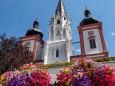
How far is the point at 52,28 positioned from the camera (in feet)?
178

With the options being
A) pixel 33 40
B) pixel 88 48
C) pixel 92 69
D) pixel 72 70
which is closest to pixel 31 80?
pixel 72 70

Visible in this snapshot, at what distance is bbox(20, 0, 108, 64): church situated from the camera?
42.0 m

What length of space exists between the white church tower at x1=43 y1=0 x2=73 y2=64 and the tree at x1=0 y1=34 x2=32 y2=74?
23.2m

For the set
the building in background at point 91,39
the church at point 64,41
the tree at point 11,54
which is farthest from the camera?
the church at point 64,41

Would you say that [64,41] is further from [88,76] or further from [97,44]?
[88,76]

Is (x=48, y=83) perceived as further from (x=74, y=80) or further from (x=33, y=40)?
(x=33, y=40)

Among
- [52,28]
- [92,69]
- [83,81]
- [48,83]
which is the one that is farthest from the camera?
[52,28]

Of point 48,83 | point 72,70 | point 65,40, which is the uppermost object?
point 65,40

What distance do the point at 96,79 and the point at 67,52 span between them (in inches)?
1438

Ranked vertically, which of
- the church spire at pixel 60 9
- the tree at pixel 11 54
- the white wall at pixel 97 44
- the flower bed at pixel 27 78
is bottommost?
the flower bed at pixel 27 78

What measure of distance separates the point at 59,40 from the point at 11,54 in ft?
111

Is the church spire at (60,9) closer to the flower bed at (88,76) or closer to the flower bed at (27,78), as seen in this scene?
the flower bed at (27,78)

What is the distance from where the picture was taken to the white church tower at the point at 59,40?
148 ft

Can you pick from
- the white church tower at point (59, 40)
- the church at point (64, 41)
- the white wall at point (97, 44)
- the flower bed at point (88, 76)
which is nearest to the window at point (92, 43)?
the church at point (64, 41)
